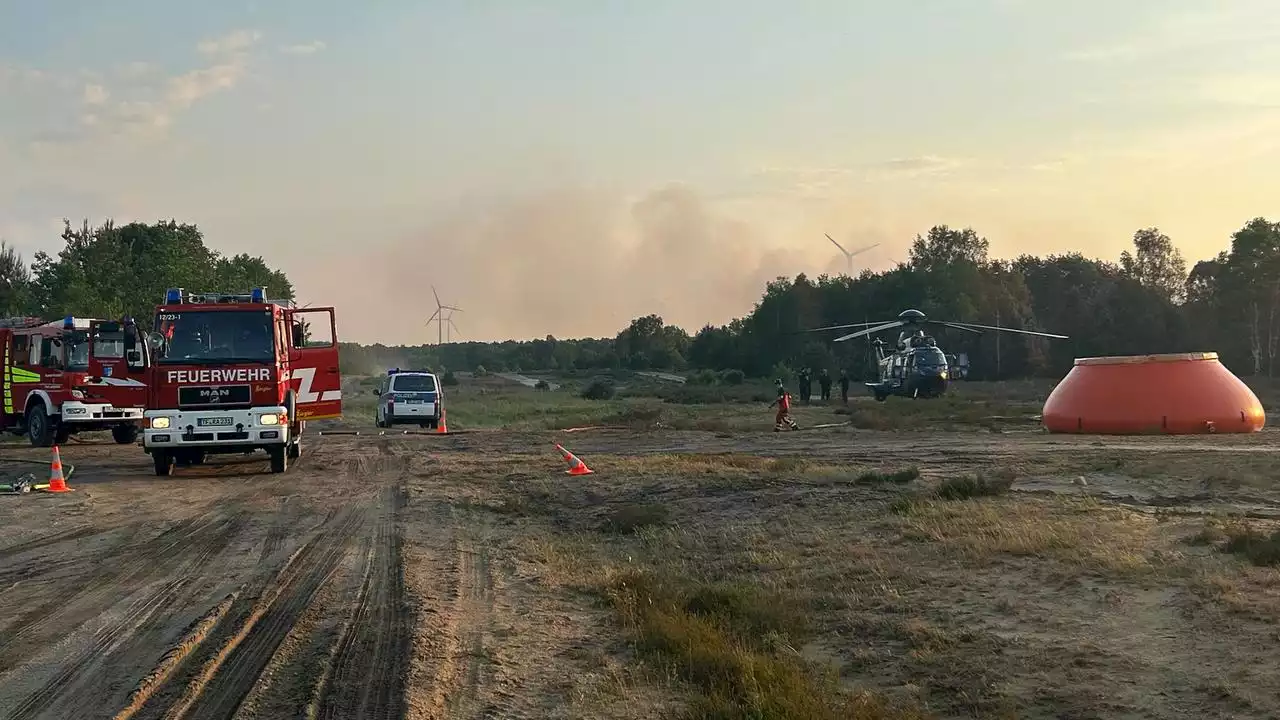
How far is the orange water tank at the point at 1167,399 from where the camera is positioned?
2681cm

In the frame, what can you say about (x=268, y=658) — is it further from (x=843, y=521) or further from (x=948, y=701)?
(x=843, y=521)

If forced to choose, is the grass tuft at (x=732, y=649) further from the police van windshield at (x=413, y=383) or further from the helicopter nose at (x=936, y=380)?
the helicopter nose at (x=936, y=380)

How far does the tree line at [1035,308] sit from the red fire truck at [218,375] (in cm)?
5275

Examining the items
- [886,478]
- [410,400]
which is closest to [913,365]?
[410,400]

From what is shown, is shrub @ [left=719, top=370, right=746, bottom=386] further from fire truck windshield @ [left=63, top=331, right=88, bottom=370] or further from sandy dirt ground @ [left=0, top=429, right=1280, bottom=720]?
sandy dirt ground @ [left=0, top=429, right=1280, bottom=720]

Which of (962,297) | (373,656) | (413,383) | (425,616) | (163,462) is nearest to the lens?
(373,656)

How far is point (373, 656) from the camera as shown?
7.31 metres

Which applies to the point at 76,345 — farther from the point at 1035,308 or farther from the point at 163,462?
the point at 1035,308

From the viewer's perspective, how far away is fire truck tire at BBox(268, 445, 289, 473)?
63.8 feet

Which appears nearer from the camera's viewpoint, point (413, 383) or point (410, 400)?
point (410, 400)

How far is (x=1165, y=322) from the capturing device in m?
78.0

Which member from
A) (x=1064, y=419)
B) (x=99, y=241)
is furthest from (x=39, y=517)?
(x=99, y=241)

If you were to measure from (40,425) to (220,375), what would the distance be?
11.3m

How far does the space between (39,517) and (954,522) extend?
11885mm
